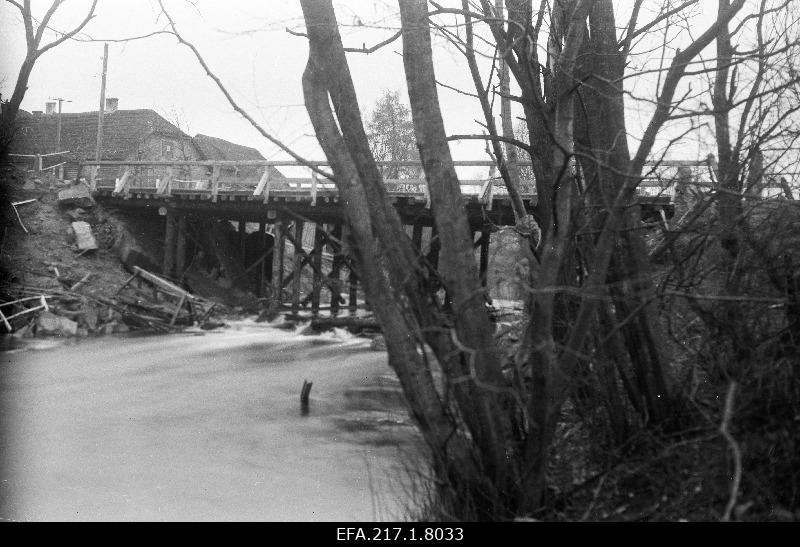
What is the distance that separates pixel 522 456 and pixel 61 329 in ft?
48.0

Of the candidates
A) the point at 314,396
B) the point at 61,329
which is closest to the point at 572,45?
the point at 314,396

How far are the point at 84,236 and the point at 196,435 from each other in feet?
48.9

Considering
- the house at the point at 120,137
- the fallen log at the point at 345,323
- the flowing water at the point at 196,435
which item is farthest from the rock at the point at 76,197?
the house at the point at 120,137

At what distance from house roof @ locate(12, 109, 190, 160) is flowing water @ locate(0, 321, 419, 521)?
2715cm

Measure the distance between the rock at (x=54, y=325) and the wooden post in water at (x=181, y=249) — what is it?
6.63 meters

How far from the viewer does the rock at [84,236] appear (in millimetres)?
22166

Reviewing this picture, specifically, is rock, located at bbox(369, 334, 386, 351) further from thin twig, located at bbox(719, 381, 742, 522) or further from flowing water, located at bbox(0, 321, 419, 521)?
thin twig, located at bbox(719, 381, 742, 522)

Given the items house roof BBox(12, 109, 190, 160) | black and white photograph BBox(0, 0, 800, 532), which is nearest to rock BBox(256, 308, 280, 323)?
black and white photograph BBox(0, 0, 800, 532)

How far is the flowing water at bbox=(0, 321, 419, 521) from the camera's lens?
6.83 metres

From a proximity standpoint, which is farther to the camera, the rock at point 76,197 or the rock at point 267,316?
the rock at point 76,197

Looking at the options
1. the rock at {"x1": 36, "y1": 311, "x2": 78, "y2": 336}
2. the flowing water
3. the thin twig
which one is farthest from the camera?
the rock at {"x1": 36, "y1": 311, "x2": 78, "y2": 336}

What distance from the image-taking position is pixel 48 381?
12.5m

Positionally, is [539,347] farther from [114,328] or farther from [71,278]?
[71,278]

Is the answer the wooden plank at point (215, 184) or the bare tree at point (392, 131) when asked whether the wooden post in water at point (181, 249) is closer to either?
the wooden plank at point (215, 184)
